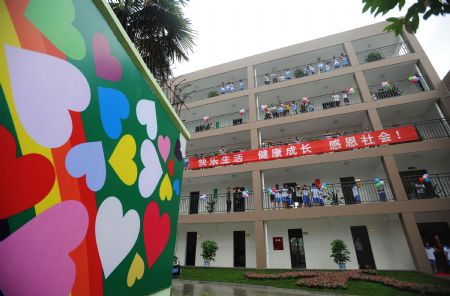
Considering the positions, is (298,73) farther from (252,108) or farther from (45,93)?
(45,93)

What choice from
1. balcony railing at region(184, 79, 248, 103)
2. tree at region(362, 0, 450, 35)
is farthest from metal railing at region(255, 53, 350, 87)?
tree at region(362, 0, 450, 35)

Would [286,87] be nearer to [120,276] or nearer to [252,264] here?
[252,264]

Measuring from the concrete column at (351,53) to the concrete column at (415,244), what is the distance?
1035cm

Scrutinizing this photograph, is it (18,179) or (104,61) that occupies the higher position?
(104,61)

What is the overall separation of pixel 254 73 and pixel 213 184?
9416 millimetres

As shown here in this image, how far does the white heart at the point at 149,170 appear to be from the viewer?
1.63m

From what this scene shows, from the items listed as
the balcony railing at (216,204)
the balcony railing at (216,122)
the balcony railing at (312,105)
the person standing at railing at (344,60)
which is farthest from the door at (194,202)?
the person standing at railing at (344,60)

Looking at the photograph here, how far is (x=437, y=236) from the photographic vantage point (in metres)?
13.7

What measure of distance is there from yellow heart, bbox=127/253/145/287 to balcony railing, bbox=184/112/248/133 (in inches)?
776

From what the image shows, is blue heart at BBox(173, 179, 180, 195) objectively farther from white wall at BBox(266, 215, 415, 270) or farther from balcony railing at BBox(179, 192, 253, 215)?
white wall at BBox(266, 215, 415, 270)

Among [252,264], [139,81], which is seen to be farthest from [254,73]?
[139,81]

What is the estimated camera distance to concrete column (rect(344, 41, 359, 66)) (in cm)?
1770

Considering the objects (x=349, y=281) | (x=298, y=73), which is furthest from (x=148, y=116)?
(x=298, y=73)

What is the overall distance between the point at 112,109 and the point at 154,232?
880 millimetres
